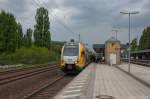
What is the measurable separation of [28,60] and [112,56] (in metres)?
24.7

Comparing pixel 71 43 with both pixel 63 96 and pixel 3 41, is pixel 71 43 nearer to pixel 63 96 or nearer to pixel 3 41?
pixel 63 96

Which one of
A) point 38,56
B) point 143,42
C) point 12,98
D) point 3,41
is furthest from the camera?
point 143,42

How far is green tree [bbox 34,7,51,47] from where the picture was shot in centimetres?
9556

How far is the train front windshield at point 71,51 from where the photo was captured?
37969 millimetres

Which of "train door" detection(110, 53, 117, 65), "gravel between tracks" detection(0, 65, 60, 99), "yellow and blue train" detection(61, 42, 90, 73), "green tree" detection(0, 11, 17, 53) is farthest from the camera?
"green tree" detection(0, 11, 17, 53)

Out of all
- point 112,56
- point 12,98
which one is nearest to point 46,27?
point 112,56

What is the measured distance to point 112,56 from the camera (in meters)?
61.9

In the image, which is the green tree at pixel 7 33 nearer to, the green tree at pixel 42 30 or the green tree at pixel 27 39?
the green tree at pixel 42 30

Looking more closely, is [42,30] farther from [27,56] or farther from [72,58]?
[72,58]

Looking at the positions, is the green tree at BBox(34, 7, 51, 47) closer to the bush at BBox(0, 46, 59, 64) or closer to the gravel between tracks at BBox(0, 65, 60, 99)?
the bush at BBox(0, 46, 59, 64)

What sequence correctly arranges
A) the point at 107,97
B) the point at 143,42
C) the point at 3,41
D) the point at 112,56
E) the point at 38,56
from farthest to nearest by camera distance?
the point at 143,42, the point at 38,56, the point at 3,41, the point at 112,56, the point at 107,97

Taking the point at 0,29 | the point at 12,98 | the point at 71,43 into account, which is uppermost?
the point at 0,29

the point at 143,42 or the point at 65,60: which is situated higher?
the point at 143,42

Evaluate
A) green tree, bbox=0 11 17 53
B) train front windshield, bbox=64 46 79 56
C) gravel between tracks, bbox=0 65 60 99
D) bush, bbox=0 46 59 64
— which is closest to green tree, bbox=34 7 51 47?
bush, bbox=0 46 59 64
